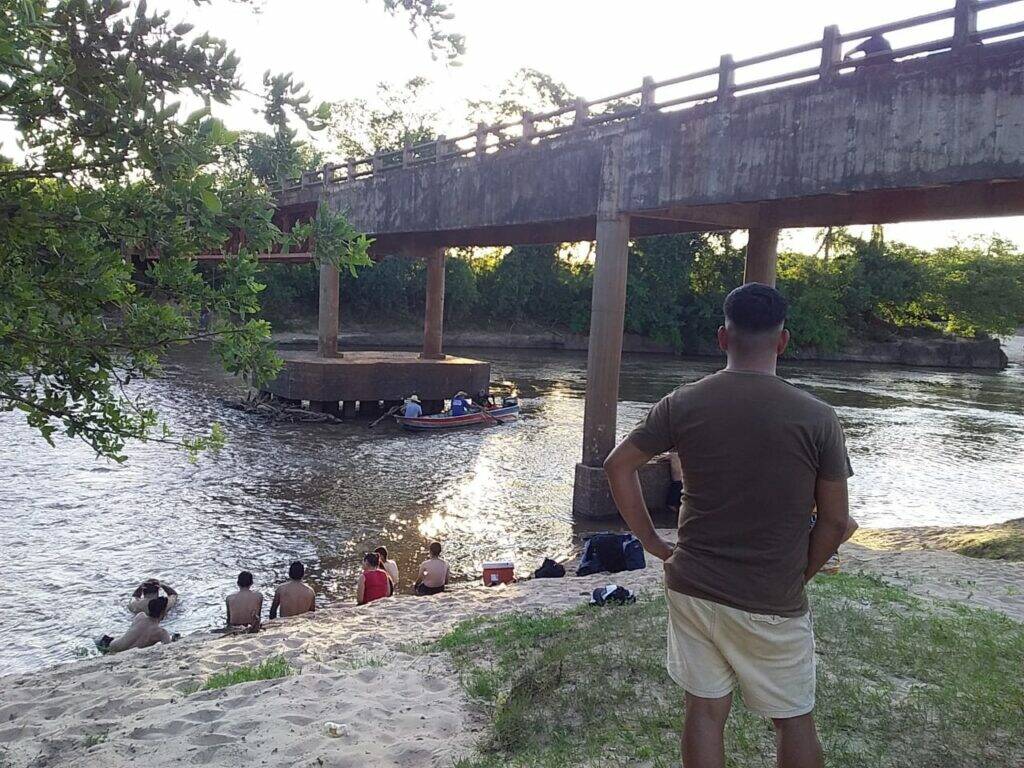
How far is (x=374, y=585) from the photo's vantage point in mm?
Answer: 10320

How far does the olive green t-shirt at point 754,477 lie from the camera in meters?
3.04

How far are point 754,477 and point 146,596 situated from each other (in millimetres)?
9254

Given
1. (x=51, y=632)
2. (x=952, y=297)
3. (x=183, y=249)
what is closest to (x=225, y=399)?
(x=51, y=632)

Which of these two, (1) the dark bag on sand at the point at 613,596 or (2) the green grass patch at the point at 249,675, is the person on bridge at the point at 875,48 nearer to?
(1) the dark bag on sand at the point at 613,596

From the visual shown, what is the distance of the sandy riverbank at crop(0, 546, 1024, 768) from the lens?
492 cm

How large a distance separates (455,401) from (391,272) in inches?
1536

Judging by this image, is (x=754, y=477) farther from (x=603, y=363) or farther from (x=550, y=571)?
(x=603, y=363)

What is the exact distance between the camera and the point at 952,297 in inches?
2714

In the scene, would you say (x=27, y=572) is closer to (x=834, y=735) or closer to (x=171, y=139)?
(x=171, y=139)

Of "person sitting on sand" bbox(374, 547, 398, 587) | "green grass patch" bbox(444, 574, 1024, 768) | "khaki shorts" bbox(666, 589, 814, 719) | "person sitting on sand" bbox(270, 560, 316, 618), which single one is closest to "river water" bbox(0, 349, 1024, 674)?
"person sitting on sand" bbox(374, 547, 398, 587)

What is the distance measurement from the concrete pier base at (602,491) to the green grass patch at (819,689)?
7.85m

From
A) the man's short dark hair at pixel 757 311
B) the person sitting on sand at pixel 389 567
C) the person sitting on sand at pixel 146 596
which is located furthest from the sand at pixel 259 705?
the man's short dark hair at pixel 757 311

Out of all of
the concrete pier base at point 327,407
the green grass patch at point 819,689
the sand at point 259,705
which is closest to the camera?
the green grass patch at point 819,689

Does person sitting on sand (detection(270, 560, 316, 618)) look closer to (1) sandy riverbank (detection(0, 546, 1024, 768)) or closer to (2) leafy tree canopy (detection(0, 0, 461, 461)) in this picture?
(1) sandy riverbank (detection(0, 546, 1024, 768))
